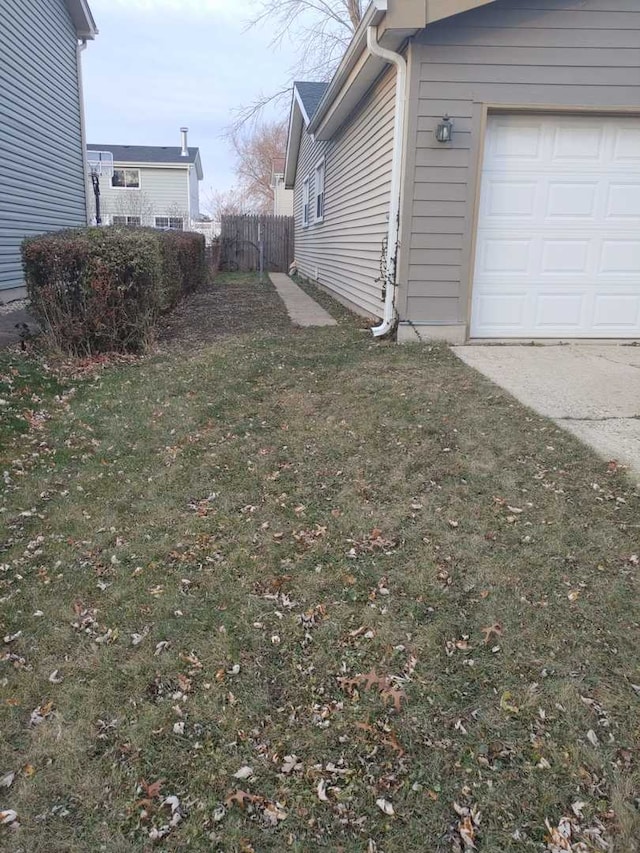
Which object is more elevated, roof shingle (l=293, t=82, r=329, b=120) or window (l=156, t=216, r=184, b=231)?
roof shingle (l=293, t=82, r=329, b=120)

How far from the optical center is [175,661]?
2.24 metres

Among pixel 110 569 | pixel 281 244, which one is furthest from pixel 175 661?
pixel 281 244

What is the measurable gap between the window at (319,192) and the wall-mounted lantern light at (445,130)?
7.45 meters

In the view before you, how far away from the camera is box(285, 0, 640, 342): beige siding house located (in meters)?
5.82

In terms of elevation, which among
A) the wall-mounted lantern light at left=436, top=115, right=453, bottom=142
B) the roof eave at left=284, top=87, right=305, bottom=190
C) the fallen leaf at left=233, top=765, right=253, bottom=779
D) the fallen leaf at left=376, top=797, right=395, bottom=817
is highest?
the roof eave at left=284, top=87, right=305, bottom=190

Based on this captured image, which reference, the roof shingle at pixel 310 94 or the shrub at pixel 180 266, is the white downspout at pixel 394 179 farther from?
the roof shingle at pixel 310 94

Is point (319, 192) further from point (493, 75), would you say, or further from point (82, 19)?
point (493, 75)

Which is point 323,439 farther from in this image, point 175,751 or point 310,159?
point 310,159

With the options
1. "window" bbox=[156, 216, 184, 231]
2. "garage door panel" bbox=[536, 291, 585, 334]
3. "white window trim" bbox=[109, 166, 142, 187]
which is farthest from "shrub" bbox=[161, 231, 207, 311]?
"white window trim" bbox=[109, 166, 142, 187]

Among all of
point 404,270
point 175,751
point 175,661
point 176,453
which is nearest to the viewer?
point 175,751

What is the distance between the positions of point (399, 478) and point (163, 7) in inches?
880

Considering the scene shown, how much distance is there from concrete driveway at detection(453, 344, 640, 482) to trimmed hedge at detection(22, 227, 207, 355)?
10.9 feet

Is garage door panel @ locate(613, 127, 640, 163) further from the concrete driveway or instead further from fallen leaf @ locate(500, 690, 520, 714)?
fallen leaf @ locate(500, 690, 520, 714)

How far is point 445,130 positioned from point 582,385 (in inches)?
110
